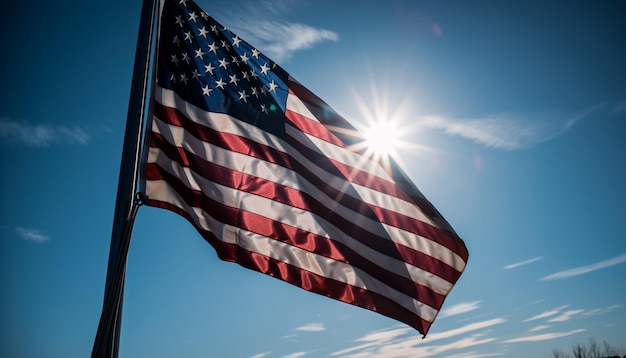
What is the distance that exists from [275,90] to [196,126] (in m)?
1.21

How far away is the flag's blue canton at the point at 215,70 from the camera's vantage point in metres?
5.38

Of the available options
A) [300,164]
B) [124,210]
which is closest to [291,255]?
[300,164]

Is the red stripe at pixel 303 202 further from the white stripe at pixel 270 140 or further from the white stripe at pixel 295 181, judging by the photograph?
the white stripe at pixel 270 140

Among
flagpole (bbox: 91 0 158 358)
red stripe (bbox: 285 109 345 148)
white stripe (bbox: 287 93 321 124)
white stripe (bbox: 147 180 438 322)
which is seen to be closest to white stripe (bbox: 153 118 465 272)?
white stripe (bbox: 147 180 438 322)

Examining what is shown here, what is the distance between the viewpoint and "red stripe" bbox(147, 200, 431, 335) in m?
5.04

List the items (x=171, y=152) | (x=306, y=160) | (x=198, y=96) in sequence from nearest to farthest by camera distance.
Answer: (x=171, y=152), (x=198, y=96), (x=306, y=160)

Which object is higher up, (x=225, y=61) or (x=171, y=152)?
(x=225, y=61)

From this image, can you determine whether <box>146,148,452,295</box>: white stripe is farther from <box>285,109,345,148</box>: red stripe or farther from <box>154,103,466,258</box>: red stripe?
<box>285,109,345,148</box>: red stripe

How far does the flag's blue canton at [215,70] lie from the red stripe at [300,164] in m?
0.28

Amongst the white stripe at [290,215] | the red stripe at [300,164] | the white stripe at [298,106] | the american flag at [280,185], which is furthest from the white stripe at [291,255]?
the white stripe at [298,106]

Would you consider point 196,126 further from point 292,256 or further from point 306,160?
point 292,256

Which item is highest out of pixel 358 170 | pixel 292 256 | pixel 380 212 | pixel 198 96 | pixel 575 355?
pixel 575 355

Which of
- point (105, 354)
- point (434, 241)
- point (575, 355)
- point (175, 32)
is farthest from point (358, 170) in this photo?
point (575, 355)

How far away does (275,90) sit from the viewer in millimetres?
5898
